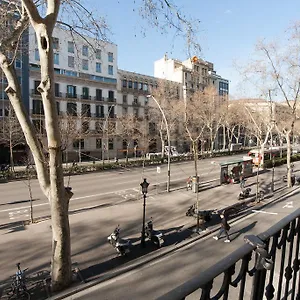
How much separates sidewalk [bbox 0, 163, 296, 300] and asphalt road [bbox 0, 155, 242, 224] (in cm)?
239

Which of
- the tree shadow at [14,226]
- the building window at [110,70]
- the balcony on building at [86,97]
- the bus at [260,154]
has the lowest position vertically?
the tree shadow at [14,226]

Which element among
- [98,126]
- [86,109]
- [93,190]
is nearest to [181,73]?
[98,126]

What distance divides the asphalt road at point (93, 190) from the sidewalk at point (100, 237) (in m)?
2.39

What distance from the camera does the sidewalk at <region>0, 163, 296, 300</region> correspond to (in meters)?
10.0

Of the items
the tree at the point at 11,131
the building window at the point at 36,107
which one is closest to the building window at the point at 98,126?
the building window at the point at 36,107

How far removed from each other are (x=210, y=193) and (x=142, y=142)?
24901 mm

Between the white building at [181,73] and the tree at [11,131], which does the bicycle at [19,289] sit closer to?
the tree at [11,131]

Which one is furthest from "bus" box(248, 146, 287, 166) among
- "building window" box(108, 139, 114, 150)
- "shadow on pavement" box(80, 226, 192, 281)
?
"shadow on pavement" box(80, 226, 192, 281)

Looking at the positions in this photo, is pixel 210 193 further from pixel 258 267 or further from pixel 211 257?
pixel 258 267

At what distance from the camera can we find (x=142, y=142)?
1823 inches

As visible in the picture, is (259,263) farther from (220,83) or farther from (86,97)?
(220,83)

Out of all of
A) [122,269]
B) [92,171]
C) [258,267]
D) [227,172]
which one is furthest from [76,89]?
[258,267]

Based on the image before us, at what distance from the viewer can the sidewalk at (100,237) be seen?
10.0m

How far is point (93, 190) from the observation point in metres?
23.7
